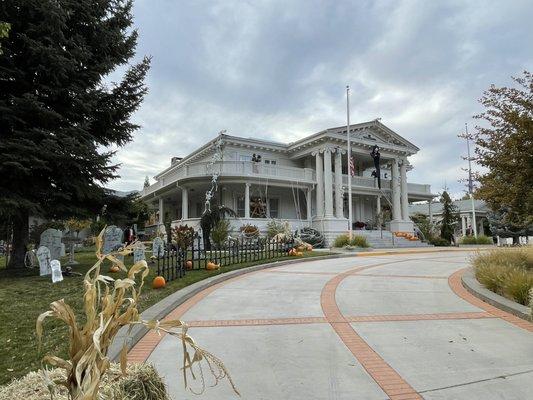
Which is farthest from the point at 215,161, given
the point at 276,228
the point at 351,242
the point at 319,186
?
the point at 351,242

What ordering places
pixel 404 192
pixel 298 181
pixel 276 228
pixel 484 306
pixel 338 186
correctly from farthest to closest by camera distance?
pixel 404 192, pixel 338 186, pixel 298 181, pixel 276 228, pixel 484 306

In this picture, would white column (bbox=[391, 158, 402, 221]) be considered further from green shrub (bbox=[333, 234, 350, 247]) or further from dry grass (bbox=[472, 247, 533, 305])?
dry grass (bbox=[472, 247, 533, 305])

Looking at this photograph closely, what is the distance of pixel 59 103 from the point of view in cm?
1280

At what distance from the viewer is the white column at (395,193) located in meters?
32.1

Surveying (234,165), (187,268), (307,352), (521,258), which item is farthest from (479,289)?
(234,165)

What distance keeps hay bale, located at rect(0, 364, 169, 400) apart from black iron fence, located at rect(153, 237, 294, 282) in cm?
784

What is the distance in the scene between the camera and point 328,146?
28875mm

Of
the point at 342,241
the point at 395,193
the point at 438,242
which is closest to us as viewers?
the point at 342,241

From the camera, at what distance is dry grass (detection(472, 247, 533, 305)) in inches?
301

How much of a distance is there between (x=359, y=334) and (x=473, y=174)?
27.1ft

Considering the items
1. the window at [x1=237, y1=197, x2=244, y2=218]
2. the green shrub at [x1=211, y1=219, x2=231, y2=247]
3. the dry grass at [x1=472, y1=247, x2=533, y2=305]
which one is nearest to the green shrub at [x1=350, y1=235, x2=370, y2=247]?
the green shrub at [x1=211, y1=219, x2=231, y2=247]

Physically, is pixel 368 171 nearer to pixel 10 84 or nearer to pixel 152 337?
pixel 10 84

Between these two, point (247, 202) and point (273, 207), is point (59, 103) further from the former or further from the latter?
point (273, 207)

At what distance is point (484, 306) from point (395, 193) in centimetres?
2571
